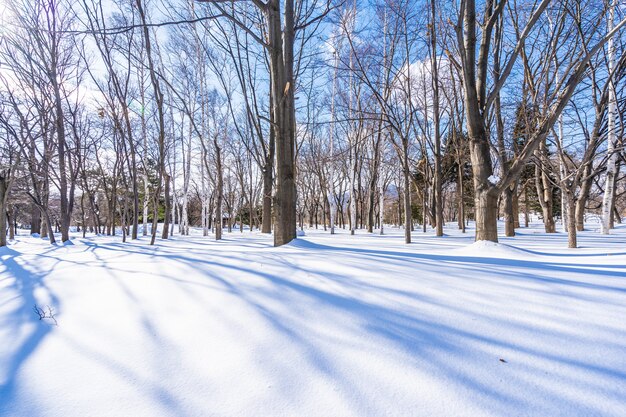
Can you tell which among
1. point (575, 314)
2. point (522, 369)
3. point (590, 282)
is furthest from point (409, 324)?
point (590, 282)

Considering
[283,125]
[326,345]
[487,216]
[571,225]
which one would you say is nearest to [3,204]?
[283,125]

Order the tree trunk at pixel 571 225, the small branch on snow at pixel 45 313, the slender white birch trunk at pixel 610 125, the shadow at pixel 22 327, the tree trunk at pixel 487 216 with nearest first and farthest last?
the shadow at pixel 22 327 → the small branch on snow at pixel 45 313 → the tree trunk at pixel 487 216 → the tree trunk at pixel 571 225 → the slender white birch trunk at pixel 610 125

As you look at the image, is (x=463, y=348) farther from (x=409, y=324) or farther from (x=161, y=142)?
(x=161, y=142)

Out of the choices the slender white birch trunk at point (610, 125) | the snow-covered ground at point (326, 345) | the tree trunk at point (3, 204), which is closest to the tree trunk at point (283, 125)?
the snow-covered ground at point (326, 345)

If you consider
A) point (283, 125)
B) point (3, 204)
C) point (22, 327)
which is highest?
point (283, 125)

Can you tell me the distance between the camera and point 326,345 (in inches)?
55.6

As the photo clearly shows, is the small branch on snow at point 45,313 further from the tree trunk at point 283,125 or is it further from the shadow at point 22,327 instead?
the tree trunk at point 283,125

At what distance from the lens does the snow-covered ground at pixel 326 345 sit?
1051mm

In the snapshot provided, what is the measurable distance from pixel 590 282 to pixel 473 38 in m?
4.16

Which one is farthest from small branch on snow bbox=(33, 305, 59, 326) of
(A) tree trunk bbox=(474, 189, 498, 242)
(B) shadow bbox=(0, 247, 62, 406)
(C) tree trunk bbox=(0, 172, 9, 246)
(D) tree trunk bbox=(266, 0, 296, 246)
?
(C) tree trunk bbox=(0, 172, 9, 246)

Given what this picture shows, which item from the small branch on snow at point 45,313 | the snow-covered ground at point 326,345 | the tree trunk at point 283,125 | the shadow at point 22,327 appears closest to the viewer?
the snow-covered ground at point 326,345

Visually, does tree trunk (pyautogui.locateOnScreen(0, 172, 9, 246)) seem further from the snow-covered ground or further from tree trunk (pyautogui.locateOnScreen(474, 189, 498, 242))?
tree trunk (pyautogui.locateOnScreen(474, 189, 498, 242))

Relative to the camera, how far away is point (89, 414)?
1026mm

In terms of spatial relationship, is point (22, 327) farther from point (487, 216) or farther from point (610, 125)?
point (610, 125)
